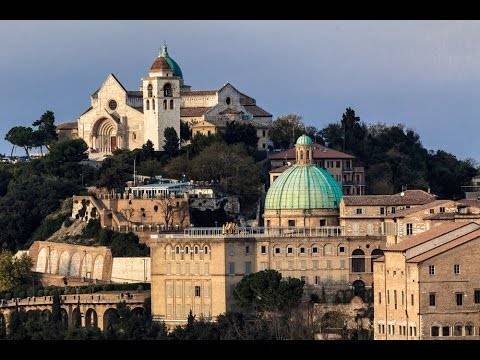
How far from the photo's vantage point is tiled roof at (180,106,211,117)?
67.4m

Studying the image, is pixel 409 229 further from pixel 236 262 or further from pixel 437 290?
pixel 437 290

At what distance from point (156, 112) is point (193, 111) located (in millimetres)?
2219

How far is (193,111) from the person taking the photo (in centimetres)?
6781

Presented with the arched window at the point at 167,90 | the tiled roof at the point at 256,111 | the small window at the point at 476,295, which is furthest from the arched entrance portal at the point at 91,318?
the tiled roof at the point at 256,111

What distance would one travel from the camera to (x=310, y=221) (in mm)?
50781

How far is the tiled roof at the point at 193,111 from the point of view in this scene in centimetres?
6745

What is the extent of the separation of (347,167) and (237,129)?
4.91m

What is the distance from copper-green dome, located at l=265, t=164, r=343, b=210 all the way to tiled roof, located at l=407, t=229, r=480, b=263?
12.0 metres

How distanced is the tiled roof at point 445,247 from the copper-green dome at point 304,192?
11990 mm

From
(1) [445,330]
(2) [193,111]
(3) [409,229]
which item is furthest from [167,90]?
(1) [445,330]

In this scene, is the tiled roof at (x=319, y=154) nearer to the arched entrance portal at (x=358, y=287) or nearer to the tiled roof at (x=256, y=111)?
the tiled roof at (x=256, y=111)

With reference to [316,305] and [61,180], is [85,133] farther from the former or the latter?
[316,305]

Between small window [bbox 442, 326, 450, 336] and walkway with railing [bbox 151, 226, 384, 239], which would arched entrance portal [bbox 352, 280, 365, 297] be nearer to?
walkway with railing [bbox 151, 226, 384, 239]
